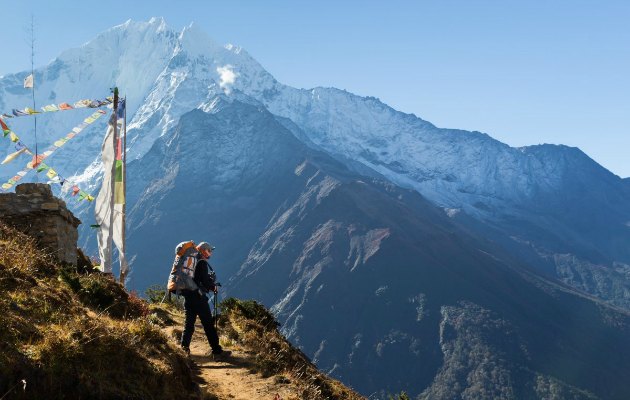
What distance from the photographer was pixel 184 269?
14.3 meters

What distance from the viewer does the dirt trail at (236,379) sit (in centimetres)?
1173

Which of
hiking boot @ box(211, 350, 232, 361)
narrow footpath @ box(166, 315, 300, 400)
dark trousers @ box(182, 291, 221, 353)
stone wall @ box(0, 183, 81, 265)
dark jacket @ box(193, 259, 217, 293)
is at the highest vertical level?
stone wall @ box(0, 183, 81, 265)

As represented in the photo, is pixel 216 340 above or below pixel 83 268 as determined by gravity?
below

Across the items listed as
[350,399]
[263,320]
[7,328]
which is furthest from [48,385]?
[263,320]

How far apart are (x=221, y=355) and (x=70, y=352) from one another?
227 inches

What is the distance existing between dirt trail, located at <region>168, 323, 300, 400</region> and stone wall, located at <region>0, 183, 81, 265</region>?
549cm

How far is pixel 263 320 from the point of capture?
64.4ft

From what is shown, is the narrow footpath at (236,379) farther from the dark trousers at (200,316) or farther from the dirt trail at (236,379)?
the dark trousers at (200,316)

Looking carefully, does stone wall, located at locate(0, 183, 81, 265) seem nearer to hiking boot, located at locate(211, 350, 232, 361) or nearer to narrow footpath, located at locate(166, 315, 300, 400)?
narrow footpath, located at locate(166, 315, 300, 400)

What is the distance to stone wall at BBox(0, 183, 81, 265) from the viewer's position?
56.1ft

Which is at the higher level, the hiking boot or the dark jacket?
the dark jacket

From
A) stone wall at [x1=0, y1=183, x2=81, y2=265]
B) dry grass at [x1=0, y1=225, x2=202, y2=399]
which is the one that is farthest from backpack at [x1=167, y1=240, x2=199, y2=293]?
stone wall at [x1=0, y1=183, x2=81, y2=265]

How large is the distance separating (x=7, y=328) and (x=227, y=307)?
11.7 meters

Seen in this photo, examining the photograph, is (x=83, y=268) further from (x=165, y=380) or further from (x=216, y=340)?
(x=165, y=380)
